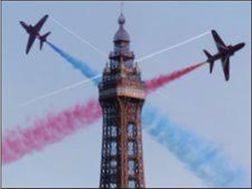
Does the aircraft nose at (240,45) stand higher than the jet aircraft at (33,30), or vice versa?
the jet aircraft at (33,30)

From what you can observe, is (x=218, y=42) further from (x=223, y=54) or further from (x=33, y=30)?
(x=33, y=30)

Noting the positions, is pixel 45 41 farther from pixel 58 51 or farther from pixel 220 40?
pixel 220 40

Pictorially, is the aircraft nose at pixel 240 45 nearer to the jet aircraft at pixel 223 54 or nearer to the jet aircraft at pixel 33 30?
the jet aircraft at pixel 223 54

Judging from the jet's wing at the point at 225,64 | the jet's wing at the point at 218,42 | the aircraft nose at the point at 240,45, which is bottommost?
the jet's wing at the point at 225,64

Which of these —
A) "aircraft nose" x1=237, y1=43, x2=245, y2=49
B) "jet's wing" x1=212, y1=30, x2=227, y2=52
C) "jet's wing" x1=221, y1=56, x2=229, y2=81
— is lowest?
"jet's wing" x1=221, y1=56, x2=229, y2=81

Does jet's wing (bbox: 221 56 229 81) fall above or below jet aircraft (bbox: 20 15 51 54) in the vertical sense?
below

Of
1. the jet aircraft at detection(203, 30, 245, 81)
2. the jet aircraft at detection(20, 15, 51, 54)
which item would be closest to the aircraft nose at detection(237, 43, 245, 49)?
the jet aircraft at detection(203, 30, 245, 81)

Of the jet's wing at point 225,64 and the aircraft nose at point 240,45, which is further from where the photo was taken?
the jet's wing at point 225,64

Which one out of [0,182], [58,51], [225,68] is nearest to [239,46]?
[225,68]

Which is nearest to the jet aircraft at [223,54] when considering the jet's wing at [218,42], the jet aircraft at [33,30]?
the jet's wing at [218,42]

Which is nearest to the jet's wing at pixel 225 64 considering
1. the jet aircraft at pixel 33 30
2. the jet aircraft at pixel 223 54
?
the jet aircraft at pixel 223 54

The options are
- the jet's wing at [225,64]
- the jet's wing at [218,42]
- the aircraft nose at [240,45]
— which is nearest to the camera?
the aircraft nose at [240,45]

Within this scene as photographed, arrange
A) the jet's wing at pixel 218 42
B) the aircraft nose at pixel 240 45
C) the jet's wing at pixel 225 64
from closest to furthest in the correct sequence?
the aircraft nose at pixel 240 45 < the jet's wing at pixel 225 64 < the jet's wing at pixel 218 42

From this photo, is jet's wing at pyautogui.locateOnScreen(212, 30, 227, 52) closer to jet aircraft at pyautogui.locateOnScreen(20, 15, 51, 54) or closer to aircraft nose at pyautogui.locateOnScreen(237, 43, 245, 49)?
aircraft nose at pyautogui.locateOnScreen(237, 43, 245, 49)
